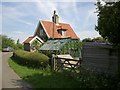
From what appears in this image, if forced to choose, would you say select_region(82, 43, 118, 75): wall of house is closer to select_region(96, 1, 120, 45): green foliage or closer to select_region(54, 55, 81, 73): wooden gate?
select_region(54, 55, 81, 73): wooden gate

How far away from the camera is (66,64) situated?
17.7 metres

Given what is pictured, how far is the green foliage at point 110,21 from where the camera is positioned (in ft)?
33.8

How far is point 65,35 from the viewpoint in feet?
192

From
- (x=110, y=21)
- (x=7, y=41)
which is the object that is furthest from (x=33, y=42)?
(x=110, y=21)

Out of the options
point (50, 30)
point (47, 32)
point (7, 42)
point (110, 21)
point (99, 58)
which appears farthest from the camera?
point (7, 42)

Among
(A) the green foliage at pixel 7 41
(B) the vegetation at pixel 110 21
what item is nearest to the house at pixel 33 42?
(A) the green foliage at pixel 7 41

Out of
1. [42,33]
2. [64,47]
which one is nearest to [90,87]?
[64,47]

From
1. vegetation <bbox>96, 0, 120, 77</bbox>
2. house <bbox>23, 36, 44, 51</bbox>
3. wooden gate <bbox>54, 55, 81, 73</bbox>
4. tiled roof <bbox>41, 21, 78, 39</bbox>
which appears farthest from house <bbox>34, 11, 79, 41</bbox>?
vegetation <bbox>96, 0, 120, 77</bbox>

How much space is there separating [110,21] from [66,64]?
7932mm

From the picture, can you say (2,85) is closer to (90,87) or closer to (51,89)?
(51,89)

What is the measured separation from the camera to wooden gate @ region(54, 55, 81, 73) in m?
15.9

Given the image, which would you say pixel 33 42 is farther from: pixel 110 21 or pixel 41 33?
pixel 110 21

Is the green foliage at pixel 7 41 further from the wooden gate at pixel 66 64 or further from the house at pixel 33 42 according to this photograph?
the wooden gate at pixel 66 64

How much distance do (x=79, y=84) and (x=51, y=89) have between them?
5.82 ft
